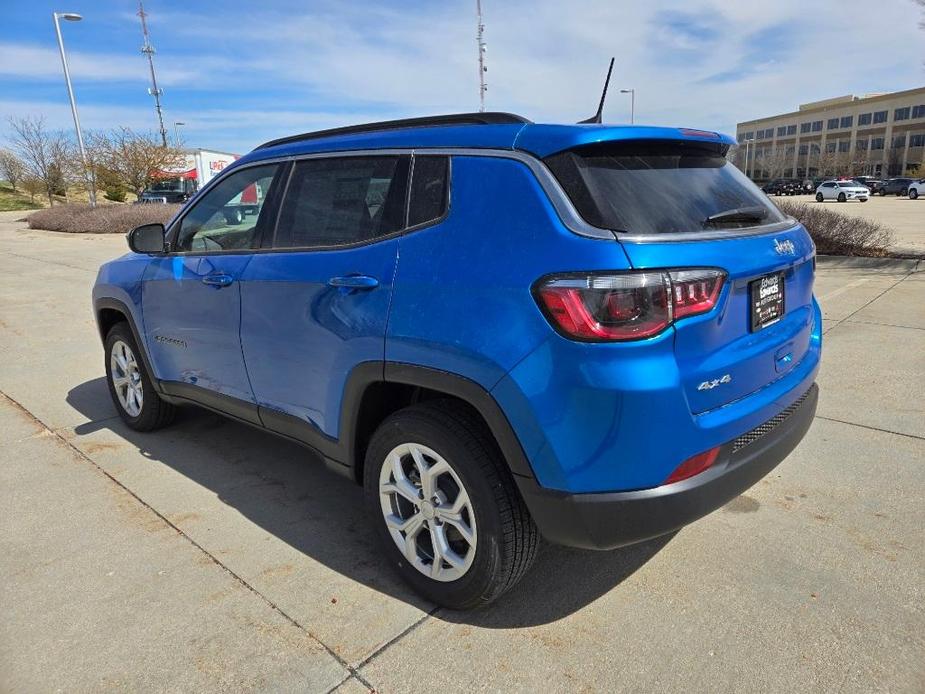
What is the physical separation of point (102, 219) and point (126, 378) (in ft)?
82.3

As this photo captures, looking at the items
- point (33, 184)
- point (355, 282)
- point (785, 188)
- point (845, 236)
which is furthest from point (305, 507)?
point (785, 188)

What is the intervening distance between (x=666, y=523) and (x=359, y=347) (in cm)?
129

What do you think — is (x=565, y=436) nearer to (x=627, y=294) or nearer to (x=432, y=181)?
(x=627, y=294)

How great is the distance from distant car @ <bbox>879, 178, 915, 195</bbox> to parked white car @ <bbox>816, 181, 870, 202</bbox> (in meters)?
13.0

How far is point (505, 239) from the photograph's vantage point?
7.02ft

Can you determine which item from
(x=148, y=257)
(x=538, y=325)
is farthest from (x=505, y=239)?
(x=148, y=257)

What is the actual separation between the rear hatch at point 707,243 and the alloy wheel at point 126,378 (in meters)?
3.44

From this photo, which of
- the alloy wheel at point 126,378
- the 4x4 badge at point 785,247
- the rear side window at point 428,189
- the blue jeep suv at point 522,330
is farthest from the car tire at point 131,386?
the 4x4 badge at point 785,247

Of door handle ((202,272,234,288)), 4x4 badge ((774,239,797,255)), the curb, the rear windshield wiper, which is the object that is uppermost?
the rear windshield wiper

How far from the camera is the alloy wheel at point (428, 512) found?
2.38 m

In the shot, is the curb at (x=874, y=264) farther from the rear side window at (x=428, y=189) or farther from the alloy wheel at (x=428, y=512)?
the alloy wheel at (x=428, y=512)

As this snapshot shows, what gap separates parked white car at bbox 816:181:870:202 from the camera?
4400 cm

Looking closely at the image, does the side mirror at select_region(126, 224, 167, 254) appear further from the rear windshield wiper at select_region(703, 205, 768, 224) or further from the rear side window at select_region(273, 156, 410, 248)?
the rear windshield wiper at select_region(703, 205, 768, 224)

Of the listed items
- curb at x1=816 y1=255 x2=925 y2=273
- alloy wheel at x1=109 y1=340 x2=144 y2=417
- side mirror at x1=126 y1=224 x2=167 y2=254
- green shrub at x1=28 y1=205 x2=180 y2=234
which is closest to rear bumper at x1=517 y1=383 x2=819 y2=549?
side mirror at x1=126 y1=224 x2=167 y2=254
